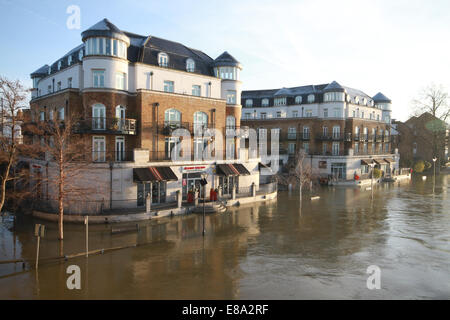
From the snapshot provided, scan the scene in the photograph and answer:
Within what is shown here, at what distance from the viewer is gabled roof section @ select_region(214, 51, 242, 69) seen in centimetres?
3201

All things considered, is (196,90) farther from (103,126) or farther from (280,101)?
(280,101)

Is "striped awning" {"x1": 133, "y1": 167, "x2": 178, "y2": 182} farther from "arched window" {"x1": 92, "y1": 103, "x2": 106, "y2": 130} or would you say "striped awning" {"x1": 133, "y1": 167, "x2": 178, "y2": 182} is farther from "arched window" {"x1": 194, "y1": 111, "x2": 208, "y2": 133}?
"arched window" {"x1": 194, "y1": 111, "x2": 208, "y2": 133}

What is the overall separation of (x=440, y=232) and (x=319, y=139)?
1140 inches

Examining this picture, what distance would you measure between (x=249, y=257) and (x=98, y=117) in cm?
1604

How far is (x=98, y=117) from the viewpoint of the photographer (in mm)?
23812

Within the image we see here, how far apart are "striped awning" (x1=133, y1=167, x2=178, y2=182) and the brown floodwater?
3.48 meters

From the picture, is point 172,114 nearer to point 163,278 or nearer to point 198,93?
point 198,93

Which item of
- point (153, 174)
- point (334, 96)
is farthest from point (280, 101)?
point (153, 174)

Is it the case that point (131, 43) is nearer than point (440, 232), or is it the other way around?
point (440, 232)

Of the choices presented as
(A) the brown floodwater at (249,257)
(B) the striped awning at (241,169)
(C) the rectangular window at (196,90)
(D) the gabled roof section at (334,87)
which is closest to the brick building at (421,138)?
(D) the gabled roof section at (334,87)

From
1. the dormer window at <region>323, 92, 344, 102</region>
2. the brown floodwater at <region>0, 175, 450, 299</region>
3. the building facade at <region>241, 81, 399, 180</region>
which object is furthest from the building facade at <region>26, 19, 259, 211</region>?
the dormer window at <region>323, 92, 344, 102</region>

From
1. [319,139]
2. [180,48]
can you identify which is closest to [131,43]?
[180,48]

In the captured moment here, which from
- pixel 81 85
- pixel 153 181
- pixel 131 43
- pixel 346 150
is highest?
pixel 131 43
